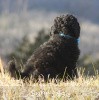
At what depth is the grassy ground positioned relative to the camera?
24.7 ft

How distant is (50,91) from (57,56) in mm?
1745

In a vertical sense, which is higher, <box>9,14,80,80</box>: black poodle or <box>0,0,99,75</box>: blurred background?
<box>9,14,80,80</box>: black poodle

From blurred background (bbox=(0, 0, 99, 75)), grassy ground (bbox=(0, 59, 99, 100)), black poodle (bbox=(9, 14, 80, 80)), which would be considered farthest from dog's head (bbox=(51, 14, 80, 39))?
blurred background (bbox=(0, 0, 99, 75))

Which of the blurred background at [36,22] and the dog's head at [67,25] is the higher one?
the dog's head at [67,25]

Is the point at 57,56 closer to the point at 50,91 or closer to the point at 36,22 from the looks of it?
the point at 50,91

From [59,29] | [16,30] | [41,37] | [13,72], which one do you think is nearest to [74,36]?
[59,29]

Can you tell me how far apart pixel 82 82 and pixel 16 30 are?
45078 mm

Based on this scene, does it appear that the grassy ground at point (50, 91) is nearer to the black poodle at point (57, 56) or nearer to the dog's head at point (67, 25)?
the black poodle at point (57, 56)

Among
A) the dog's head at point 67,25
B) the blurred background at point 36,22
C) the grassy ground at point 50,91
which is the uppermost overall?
the dog's head at point 67,25

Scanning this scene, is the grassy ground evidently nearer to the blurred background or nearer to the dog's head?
the dog's head

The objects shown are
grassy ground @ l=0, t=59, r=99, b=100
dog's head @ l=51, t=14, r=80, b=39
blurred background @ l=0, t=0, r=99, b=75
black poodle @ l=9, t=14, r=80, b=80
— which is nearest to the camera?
grassy ground @ l=0, t=59, r=99, b=100

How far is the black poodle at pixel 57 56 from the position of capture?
9352 millimetres

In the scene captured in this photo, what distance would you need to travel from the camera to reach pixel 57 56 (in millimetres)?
9477

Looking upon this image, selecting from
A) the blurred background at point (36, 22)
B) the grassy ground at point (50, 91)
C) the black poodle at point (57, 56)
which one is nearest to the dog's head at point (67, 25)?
the black poodle at point (57, 56)
